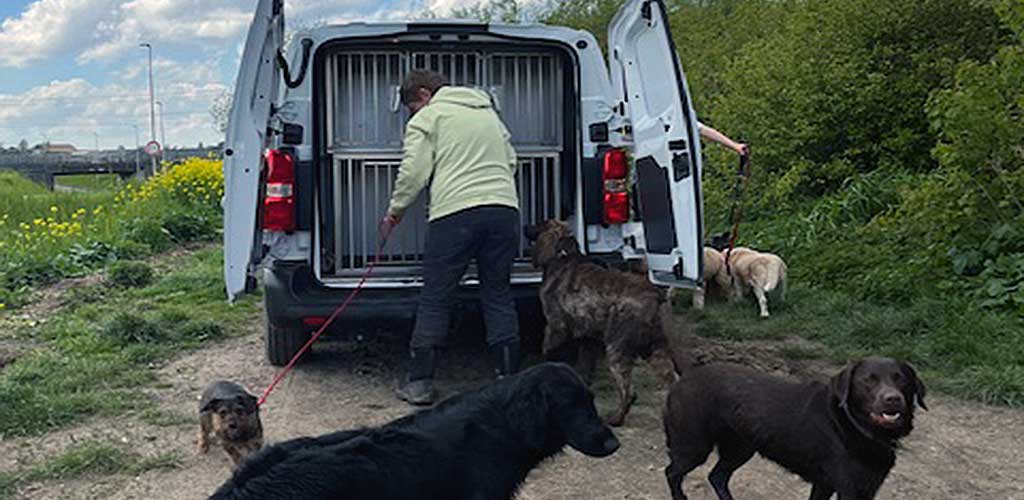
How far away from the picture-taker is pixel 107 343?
744 cm

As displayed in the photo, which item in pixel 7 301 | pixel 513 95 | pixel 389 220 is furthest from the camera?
pixel 7 301

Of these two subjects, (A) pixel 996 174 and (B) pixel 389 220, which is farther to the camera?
(A) pixel 996 174

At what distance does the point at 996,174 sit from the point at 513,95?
13.3 ft

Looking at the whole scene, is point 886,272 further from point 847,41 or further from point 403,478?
point 403,478

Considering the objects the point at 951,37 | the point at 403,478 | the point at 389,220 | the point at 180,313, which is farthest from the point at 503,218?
the point at 951,37

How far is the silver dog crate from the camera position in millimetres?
6645

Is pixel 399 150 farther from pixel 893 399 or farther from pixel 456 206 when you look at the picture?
pixel 893 399

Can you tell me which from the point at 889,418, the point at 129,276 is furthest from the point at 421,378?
the point at 129,276

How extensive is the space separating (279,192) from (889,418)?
3.65m

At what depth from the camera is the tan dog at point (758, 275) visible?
8.32 metres

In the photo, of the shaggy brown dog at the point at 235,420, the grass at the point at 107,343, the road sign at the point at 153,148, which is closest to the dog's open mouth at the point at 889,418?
the shaggy brown dog at the point at 235,420

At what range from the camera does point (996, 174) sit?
7.97 metres

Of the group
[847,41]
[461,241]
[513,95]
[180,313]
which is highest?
[847,41]

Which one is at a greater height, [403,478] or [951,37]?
[951,37]
